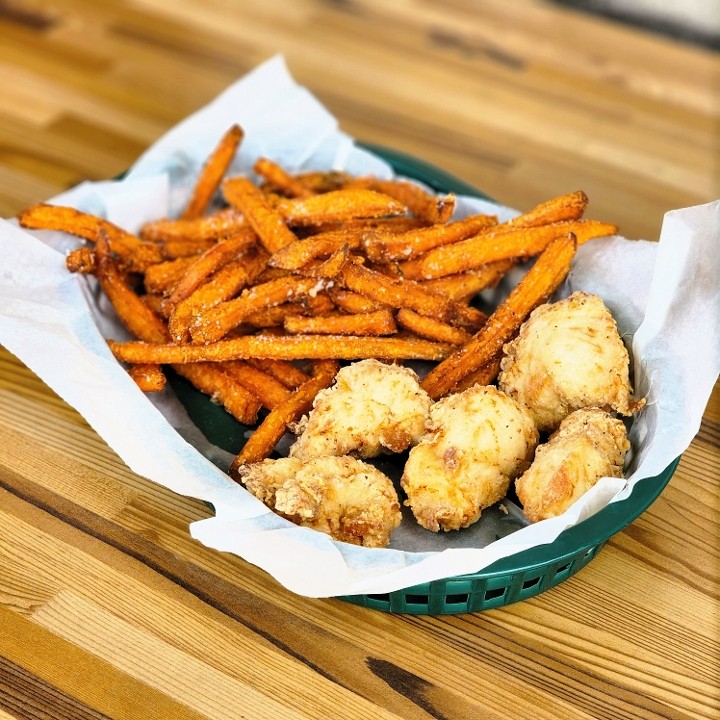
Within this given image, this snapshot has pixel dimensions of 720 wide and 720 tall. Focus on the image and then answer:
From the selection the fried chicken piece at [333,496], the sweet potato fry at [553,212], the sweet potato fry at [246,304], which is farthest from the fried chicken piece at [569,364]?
the sweet potato fry at [246,304]

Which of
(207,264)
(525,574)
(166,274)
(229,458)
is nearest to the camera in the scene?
(525,574)

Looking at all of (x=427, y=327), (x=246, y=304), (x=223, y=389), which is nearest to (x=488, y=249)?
(x=427, y=327)

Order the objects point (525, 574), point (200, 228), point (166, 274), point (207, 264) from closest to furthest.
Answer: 1. point (525, 574)
2. point (207, 264)
3. point (166, 274)
4. point (200, 228)

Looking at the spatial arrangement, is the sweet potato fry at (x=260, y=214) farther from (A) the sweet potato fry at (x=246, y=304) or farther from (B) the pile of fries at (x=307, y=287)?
(A) the sweet potato fry at (x=246, y=304)

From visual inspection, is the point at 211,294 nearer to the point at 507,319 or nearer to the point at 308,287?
the point at 308,287

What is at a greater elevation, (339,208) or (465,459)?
(339,208)

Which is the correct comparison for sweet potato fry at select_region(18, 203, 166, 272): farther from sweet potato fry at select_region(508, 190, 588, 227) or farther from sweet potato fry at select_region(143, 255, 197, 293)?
sweet potato fry at select_region(508, 190, 588, 227)
